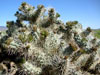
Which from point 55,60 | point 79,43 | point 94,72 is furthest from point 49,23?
point 94,72

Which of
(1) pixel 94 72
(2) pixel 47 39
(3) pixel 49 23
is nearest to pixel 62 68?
(2) pixel 47 39

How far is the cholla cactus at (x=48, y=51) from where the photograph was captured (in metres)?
4.34

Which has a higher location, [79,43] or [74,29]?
[74,29]

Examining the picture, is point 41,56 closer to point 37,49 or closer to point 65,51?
point 37,49

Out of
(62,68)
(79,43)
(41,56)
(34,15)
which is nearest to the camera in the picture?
(62,68)

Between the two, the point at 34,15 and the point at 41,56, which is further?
the point at 34,15

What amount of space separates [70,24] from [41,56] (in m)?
1.48

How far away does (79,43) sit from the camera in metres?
5.05

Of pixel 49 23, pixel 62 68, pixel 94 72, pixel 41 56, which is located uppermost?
pixel 49 23

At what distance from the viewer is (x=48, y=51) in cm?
465

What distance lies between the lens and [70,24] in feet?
17.1

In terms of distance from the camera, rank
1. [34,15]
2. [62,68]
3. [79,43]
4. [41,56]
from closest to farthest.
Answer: [62,68], [41,56], [79,43], [34,15]

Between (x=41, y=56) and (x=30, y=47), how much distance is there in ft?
1.32

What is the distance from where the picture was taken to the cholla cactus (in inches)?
171
